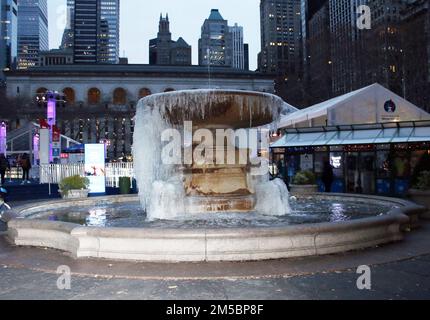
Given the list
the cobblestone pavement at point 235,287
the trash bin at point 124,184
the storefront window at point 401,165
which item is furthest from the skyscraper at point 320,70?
the cobblestone pavement at point 235,287

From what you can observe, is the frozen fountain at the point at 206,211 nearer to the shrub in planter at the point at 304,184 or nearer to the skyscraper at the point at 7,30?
the shrub in planter at the point at 304,184

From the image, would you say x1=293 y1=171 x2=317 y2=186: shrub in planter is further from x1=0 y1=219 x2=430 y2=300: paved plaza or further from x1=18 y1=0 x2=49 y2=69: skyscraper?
x1=18 y1=0 x2=49 y2=69: skyscraper

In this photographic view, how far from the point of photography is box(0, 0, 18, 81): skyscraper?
180625mm

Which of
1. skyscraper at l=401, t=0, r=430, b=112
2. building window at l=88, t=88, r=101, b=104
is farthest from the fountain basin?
building window at l=88, t=88, r=101, b=104

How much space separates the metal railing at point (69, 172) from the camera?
24406mm

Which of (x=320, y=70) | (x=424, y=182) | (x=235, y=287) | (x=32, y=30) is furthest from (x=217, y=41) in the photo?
(x=235, y=287)

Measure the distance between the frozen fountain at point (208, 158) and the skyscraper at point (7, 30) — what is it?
613 feet

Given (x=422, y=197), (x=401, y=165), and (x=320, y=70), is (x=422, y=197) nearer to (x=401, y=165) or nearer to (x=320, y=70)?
(x=401, y=165)

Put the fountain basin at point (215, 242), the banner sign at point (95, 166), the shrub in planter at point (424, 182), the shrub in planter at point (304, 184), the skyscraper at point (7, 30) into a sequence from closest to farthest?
the fountain basin at point (215, 242) < the shrub in planter at point (424, 182) < the shrub in planter at point (304, 184) < the banner sign at point (95, 166) < the skyscraper at point (7, 30)

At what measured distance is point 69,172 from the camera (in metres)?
24.5

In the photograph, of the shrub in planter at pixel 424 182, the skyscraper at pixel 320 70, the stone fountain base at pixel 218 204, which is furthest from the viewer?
the skyscraper at pixel 320 70

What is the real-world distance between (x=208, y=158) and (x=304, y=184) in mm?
7746

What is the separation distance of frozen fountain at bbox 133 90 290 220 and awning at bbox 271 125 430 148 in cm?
1035
